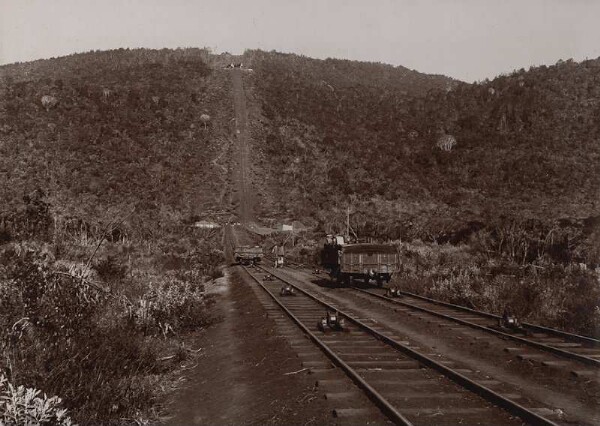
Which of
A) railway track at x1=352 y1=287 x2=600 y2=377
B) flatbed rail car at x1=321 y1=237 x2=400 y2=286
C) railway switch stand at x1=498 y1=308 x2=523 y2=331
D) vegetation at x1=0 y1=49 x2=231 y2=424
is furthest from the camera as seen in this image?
flatbed rail car at x1=321 y1=237 x2=400 y2=286

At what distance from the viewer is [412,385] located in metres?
7.34

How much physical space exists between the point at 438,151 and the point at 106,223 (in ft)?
137

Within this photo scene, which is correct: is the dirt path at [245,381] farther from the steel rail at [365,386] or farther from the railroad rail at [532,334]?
the railroad rail at [532,334]

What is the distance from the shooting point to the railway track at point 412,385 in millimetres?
6078

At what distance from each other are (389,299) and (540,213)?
86.8 feet

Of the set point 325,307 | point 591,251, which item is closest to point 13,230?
point 325,307

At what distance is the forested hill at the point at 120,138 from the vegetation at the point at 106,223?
0.20 m

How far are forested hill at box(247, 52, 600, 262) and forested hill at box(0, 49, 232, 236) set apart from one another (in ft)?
27.0

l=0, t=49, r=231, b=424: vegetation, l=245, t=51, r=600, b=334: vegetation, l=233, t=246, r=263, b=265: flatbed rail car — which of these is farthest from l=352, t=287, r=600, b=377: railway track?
l=233, t=246, r=263, b=265: flatbed rail car

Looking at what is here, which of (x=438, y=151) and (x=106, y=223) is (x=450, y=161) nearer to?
(x=438, y=151)

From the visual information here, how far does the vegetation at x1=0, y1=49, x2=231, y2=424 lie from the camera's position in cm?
686

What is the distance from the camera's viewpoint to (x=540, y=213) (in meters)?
38.4

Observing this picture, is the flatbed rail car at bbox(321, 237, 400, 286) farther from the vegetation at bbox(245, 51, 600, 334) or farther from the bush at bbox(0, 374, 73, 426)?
the bush at bbox(0, 374, 73, 426)

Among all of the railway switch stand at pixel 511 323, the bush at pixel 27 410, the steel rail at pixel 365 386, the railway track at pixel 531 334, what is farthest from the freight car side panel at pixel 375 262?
the bush at pixel 27 410
